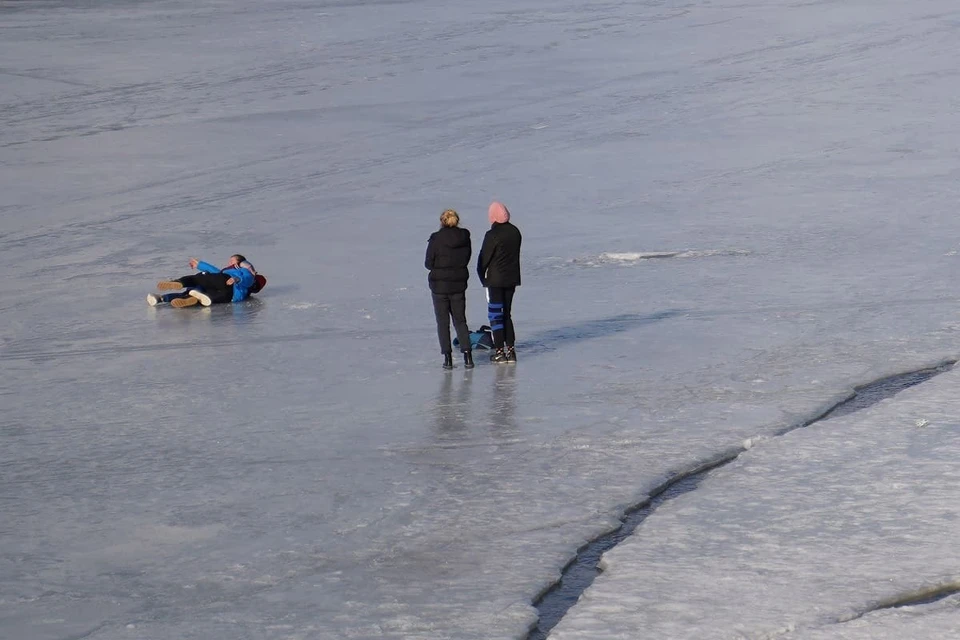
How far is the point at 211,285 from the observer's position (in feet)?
49.5

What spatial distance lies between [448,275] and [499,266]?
0.44m

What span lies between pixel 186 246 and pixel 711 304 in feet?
21.2

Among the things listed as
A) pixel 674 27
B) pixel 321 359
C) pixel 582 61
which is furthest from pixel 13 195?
pixel 674 27

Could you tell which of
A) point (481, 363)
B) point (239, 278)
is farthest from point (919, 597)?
point (239, 278)

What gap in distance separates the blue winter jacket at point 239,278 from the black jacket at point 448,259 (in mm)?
3094

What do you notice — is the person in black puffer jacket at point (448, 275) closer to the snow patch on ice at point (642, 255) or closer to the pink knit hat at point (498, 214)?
the pink knit hat at point (498, 214)

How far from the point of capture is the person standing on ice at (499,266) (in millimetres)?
12492

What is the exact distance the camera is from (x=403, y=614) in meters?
7.21

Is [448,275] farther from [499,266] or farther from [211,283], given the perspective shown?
[211,283]

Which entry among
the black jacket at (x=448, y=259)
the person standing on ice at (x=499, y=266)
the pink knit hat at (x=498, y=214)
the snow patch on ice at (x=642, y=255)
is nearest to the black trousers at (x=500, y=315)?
the person standing on ice at (x=499, y=266)

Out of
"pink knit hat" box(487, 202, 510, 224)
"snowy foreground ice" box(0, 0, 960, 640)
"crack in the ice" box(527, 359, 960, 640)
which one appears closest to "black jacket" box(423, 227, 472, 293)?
"pink knit hat" box(487, 202, 510, 224)

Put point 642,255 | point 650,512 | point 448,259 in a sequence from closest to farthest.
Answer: point 650,512
point 448,259
point 642,255

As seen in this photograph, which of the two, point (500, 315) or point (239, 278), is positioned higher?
point (239, 278)

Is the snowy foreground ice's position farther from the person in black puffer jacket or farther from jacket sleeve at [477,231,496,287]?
jacket sleeve at [477,231,496,287]
